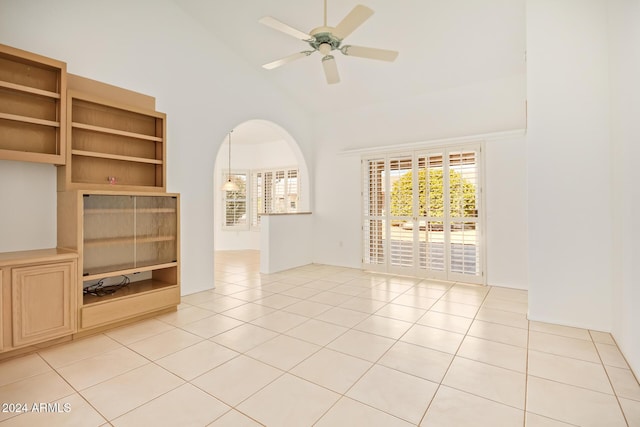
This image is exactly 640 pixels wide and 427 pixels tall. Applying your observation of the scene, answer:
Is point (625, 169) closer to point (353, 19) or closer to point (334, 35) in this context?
point (353, 19)

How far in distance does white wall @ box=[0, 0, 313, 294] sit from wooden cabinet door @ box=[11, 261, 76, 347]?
1.91 feet

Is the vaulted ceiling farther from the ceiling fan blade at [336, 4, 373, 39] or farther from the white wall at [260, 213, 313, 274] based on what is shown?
the white wall at [260, 213, 313, 274]

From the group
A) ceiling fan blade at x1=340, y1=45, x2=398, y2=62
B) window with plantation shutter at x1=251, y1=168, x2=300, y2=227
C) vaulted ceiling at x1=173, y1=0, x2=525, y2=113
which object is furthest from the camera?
window with plantation shutter at x1=251, y1=168, x2=300, y2=227

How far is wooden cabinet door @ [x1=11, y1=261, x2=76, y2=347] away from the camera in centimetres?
240

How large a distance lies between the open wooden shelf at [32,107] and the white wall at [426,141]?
4.29 meters

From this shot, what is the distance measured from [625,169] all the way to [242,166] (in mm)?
7895

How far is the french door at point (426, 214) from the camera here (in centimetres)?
474

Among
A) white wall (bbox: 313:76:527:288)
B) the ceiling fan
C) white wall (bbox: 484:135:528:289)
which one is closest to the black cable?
the ceiling fan

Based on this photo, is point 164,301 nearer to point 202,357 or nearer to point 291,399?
point 202,357

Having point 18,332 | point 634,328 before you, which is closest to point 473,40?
point 634,328

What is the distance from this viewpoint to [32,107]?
281cm

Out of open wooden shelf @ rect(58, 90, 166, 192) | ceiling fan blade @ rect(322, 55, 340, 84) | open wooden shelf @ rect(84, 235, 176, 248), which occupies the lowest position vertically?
open wooden shelf @ rect(84, 235, 176, 248)

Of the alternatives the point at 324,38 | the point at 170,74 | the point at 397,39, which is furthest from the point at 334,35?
the point at 170,74

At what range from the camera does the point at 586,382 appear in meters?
2.11
